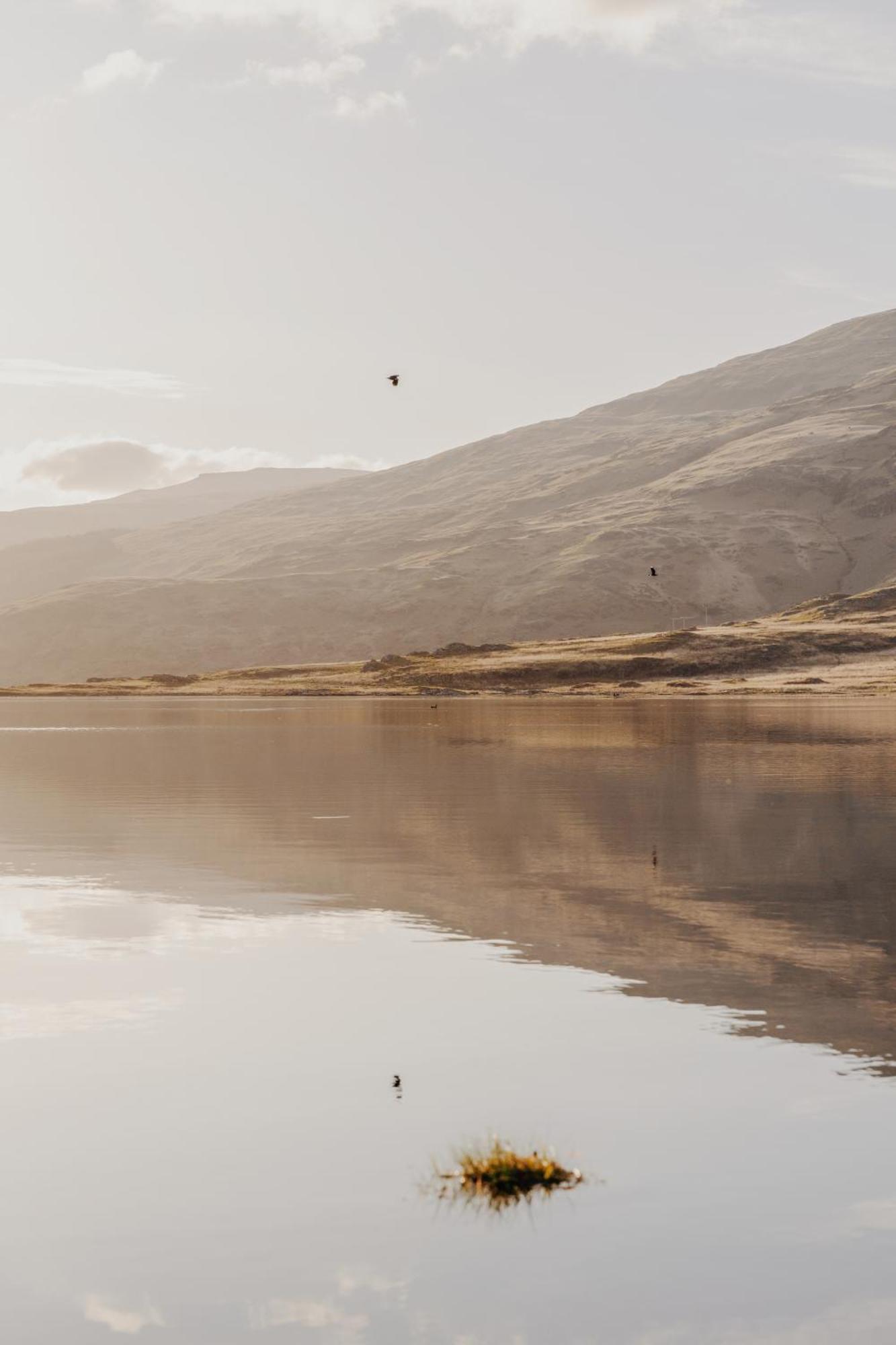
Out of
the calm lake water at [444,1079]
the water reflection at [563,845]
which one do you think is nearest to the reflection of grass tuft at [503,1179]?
the calm lake water at [444,1079]

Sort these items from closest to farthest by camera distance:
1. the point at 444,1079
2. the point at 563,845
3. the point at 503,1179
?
the point at 503,1179
the point at 444,1079
the point at 563,845

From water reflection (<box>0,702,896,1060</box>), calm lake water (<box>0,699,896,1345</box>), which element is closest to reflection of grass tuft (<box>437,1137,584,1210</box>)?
calm lake water (<box>0,699,896,1345</box>)

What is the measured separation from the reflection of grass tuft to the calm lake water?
20 centimetres

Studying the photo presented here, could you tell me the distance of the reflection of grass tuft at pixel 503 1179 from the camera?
1069 cm

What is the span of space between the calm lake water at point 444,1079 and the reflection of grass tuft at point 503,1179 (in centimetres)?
20

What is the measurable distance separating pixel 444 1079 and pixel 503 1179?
9.34 feet

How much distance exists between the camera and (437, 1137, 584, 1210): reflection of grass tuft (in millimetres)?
10688

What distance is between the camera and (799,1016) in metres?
15.8

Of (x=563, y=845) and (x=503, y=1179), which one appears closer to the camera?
(x=503, y=1179)

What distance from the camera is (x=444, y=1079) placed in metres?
13.7

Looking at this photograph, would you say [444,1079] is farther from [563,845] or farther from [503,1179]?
[563,845]

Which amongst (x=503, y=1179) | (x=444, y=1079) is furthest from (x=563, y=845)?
(x=503, y=1179)

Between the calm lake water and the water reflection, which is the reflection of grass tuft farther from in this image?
the water reflection

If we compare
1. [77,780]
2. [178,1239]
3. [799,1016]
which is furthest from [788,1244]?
[77,780]
